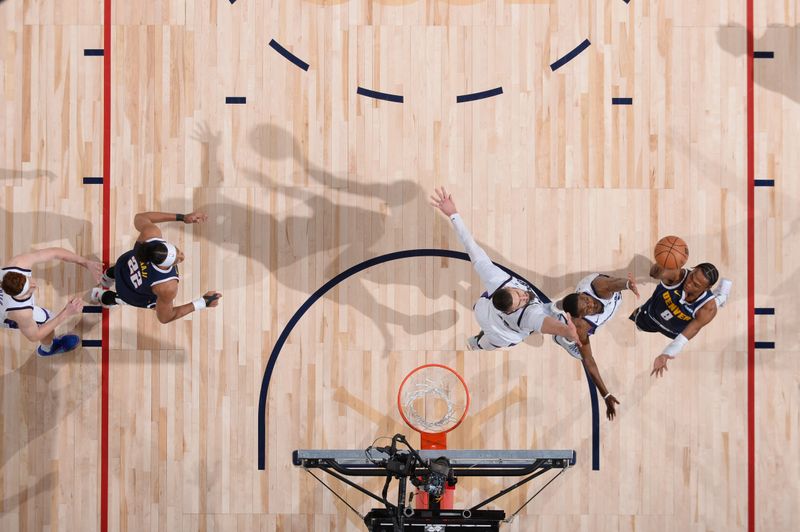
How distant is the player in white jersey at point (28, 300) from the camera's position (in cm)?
693

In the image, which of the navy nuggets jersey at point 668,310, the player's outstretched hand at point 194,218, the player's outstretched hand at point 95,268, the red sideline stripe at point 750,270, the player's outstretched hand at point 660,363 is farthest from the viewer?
the red sideline stripe at point 750,270

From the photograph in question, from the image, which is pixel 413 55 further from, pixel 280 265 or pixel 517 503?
pixel 517 503

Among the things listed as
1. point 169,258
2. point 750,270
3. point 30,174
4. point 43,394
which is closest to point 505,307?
point 169,258

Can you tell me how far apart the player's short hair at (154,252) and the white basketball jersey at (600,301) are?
13.7 feet

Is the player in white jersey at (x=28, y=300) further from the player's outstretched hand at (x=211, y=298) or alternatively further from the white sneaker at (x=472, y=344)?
the white sneaker at (x=472, y=344)

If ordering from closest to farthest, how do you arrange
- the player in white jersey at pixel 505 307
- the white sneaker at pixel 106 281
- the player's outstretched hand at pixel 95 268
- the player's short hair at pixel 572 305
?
the player in white jersey at pixel 505 307 → the player's short hair at pixel 572 305 → the player's outstretched hand at pixel 95 268 → the white sneaker at pixel 106 281

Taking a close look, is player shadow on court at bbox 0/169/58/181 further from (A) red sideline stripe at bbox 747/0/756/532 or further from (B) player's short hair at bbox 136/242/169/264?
(A) red sideline stripe at bbox 747/0/756/532

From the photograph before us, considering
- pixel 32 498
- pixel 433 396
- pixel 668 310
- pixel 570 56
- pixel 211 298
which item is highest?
pixel 570 56

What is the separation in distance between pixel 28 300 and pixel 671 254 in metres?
6.62

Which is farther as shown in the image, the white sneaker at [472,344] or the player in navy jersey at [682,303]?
the white sneaker at [472,344]

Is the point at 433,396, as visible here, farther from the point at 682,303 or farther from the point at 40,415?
the point at 40,415

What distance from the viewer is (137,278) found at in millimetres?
7105

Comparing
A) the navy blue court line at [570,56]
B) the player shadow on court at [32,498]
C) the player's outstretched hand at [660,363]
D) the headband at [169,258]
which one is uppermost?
the navy blue court line at [570,56]

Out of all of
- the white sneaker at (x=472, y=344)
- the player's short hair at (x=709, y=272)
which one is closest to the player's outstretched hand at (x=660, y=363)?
the player's short hair at (x=709, y=272)
